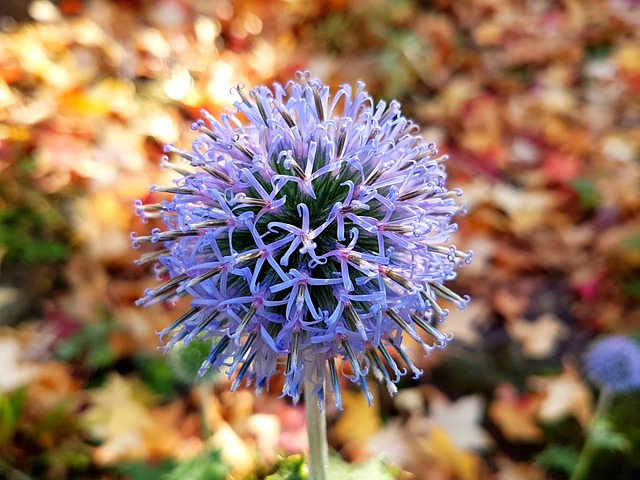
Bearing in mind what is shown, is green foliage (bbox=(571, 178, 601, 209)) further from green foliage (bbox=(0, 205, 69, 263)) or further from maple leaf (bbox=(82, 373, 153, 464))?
green foliage (bbox=(0, 205, 69, 263))

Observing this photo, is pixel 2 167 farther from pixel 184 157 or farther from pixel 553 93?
pixel 553 93

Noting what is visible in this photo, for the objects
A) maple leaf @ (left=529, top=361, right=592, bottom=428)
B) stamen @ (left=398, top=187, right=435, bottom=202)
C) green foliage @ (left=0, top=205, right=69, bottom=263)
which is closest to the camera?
stamen @ (left=398, top=187, right=435, bottom=202)

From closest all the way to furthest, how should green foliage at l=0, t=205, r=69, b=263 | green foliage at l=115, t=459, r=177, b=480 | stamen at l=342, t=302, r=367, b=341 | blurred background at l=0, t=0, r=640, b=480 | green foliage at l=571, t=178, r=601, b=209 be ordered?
stamen at l=342, t=302, r=367, b=341
green foliage at l=115, t=459, r=177, b=480
blurred background at l=0, t=0, r=640, b=480
green foliage at l=0, t=205, r=69, b=263
green foliage at l=571, t=178, r=601, b=209

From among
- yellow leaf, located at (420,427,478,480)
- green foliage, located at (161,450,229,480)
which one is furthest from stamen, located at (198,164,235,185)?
yellow leaf, located at (420,427,478,480)

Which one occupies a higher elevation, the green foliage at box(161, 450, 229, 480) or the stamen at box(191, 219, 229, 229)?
the stamen at box(191, 219, 229, 229)

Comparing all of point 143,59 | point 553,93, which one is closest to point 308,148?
point 143,59

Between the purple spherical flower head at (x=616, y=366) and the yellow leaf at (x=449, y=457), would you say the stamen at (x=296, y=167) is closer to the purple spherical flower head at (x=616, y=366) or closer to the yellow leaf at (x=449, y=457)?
the yellow leaf at (x=449, y=457)

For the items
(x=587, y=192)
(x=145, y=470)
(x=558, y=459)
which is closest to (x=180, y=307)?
(x=145, y=470)

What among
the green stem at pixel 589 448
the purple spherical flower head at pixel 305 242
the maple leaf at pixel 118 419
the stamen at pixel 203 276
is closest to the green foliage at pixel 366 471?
the purple spherical flower head at pixel 305 242
